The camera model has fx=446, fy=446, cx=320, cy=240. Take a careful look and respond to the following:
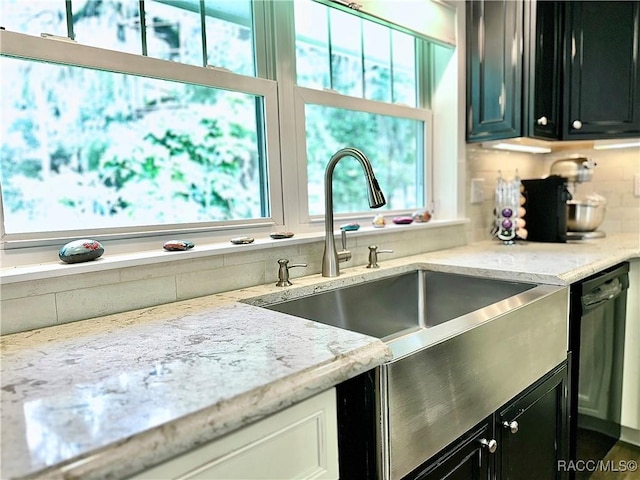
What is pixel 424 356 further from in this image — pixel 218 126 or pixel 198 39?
pixel 218 126

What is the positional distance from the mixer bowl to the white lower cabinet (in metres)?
2.17

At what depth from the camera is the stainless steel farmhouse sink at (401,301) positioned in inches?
57.7

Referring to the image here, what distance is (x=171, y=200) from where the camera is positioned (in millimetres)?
1881

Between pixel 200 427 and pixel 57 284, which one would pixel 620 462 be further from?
pixel 57 284

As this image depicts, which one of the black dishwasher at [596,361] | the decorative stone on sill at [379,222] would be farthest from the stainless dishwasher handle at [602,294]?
the decorative stone on sill at [379,222]

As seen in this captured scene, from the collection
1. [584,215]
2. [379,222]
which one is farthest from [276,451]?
[584,215]

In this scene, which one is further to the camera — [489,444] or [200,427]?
[489,444]

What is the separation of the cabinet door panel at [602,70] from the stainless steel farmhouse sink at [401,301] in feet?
4.14

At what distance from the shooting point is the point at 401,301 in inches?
68.2

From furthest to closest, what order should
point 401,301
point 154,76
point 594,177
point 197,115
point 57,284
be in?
point 594,177 → point 197,115 → point 401,301 → point 154,76 → point 57,284

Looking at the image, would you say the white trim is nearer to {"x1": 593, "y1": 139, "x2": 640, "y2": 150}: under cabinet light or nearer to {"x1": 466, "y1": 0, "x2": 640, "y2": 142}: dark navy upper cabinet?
{"x1": 466, "y1": 0, "x2": 640, "y2": 142}: dark navy upper cabinet

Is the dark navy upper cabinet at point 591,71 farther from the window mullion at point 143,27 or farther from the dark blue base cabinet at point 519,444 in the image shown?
the window mullion at point 143,27

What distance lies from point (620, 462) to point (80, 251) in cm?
231

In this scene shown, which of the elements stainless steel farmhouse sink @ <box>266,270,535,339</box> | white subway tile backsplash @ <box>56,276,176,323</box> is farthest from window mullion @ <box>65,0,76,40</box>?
stainless steel farmhouse sink @ <box>266,270,535,339</box>
